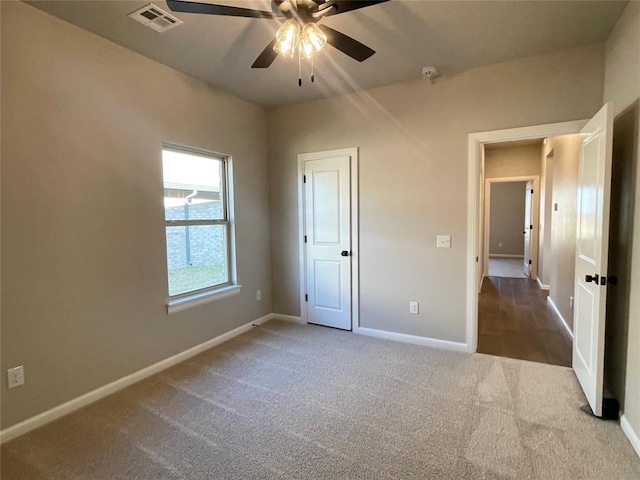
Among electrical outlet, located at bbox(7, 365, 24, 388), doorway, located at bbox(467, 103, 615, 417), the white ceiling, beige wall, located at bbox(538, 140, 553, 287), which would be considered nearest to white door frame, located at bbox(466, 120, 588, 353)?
doorway, located at bbox(467, 103, 615, 417)

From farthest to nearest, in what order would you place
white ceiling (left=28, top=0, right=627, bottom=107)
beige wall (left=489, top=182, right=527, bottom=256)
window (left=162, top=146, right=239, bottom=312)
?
beige wall (left=489, top=182, right=527, bottom=256) → window (left=162, top=146, right=239, bottom=312) → white ceiling (left=28, top=0, right=627, bottom=107)

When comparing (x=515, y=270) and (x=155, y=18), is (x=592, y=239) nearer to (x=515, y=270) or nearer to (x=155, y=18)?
(x=155, y=18)

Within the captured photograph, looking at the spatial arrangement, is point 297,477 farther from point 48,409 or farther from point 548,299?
point 548,299

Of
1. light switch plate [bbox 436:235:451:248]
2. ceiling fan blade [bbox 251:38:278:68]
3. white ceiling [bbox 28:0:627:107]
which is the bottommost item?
light switch plate [bbox 436:235:451:248]

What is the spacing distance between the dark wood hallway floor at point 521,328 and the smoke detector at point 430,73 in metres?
2.67

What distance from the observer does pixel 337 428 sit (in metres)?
2.09

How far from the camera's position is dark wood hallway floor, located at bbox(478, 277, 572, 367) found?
3.21 metres

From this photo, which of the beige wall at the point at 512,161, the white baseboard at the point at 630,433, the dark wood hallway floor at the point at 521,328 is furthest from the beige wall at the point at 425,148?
the beige wall at the point at 512,161

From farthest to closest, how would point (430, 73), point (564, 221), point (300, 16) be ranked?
point (564, 221) → point (430, 73) → point (300, 16)

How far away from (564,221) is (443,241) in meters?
2.10

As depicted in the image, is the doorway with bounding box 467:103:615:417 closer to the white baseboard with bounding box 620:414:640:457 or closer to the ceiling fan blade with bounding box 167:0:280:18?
the white baseboard with bounding box 620:414:640:457

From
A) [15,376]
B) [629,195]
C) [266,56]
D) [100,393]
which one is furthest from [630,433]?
[15,376]

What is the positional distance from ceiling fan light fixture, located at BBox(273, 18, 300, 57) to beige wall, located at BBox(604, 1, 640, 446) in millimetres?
1985

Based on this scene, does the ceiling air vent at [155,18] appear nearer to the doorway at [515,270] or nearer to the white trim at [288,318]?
the white trim at [288,318]
